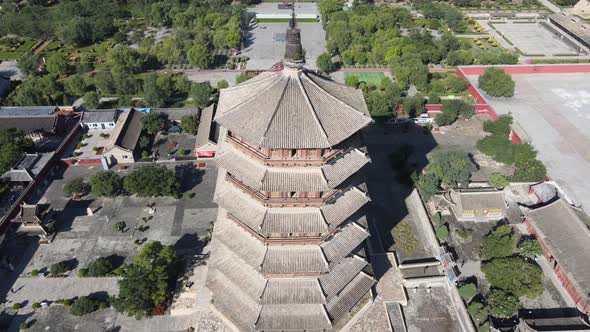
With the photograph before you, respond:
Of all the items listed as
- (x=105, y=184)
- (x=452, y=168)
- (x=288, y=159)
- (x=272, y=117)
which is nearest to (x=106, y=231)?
(x=105, y=184)

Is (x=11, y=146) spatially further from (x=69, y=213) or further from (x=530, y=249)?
(x=530, y=249)

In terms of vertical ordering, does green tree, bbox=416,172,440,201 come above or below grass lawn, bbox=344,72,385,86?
below

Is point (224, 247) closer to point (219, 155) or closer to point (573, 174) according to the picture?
point (219, 155)

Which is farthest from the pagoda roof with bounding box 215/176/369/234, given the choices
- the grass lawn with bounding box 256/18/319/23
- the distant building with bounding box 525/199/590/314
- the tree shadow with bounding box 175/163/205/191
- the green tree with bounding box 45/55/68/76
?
the grass lawn with bounding box 256/18/319/23

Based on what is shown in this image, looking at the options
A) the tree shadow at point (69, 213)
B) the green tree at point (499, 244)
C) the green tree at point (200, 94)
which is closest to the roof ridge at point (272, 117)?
the green tree at point (499, 244)

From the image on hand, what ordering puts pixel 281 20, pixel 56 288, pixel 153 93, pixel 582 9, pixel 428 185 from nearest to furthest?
1. pixel 56 288
2. pixel 428 185
3. pixel 153 93
4. pixel 281 20
5. pixel 582 9

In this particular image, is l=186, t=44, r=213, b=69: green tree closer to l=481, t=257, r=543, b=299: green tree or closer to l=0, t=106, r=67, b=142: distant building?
l=0, t=106, r=67, b=142: distant building

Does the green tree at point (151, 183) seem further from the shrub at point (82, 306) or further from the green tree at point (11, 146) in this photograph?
the green tree at point (11, 146)
